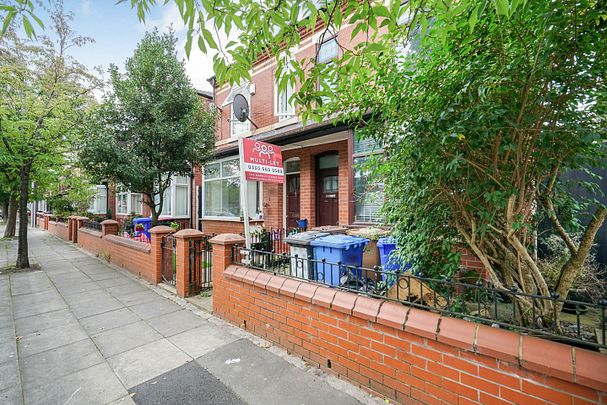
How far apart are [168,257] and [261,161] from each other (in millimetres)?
2974

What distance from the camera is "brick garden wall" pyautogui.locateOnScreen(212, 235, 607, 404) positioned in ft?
5.52

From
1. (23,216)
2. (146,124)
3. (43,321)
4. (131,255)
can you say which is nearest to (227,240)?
(43,321)

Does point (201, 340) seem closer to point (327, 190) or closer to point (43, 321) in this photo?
point (43, 321)

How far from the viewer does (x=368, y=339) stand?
251 cm

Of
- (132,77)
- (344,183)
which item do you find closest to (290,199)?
(344,183)

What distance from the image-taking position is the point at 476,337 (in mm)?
1958

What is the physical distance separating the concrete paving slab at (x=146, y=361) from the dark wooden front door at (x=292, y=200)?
5958mm

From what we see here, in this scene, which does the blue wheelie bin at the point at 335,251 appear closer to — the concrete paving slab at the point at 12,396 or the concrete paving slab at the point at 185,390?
the concrete paving slab at the point at 185,390

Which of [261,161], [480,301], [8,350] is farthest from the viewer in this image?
[261,161]

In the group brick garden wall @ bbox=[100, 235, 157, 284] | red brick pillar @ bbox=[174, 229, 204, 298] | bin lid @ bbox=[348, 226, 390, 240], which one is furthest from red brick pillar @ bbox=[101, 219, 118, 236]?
bin lid @ bbox=[348, 226, 390, 240]

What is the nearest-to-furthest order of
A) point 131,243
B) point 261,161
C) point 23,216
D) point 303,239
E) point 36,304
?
point 303,239
point 261,161
point 36,304
point 131,243
point 23,216

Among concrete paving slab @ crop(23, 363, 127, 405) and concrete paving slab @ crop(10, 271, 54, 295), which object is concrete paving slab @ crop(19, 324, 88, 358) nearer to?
concrete paving slab @ crop(23, 363, 127, 405)

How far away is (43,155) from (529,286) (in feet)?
33.1

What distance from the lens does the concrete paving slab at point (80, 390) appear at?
248 cm
